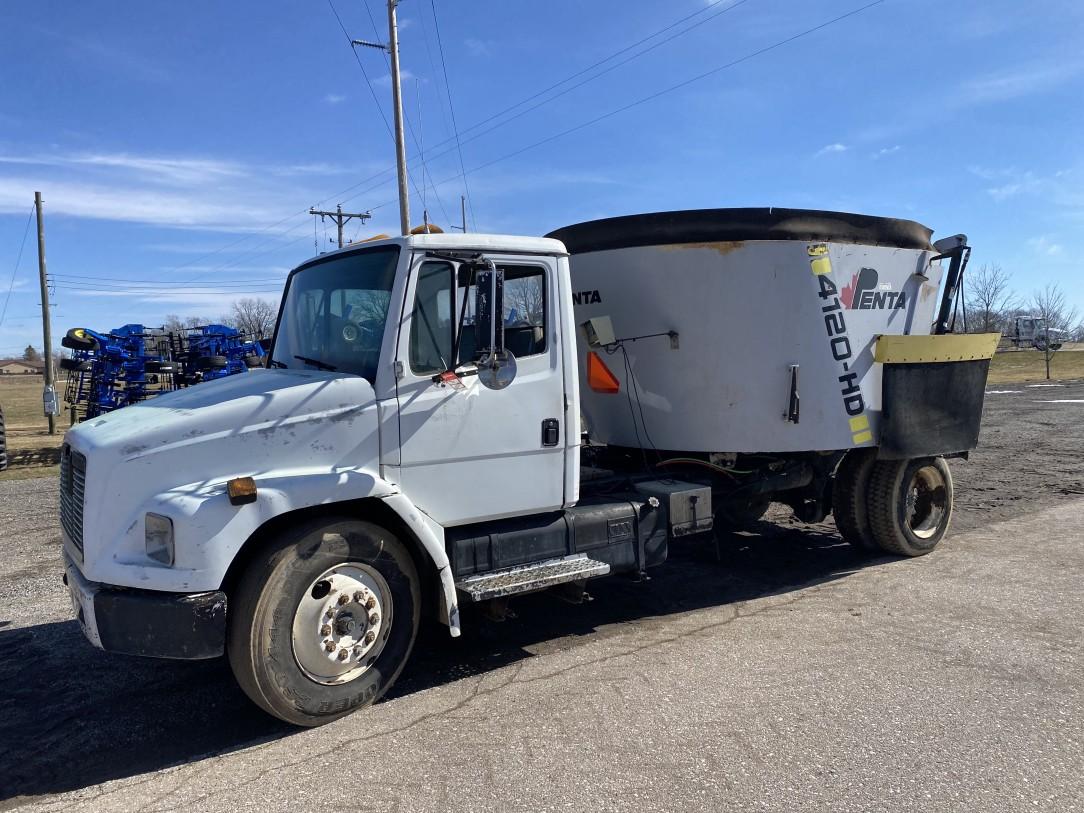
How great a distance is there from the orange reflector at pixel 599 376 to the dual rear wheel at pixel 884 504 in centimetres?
244

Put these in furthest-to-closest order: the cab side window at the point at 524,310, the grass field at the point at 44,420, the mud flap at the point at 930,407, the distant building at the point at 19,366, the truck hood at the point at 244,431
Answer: the distant building at the point at 19,366
the grass field at the point at 44,420
the mud flap at the point at 930,407
the cab side window at the point at 524,310
the truck hood at the point at 244,431

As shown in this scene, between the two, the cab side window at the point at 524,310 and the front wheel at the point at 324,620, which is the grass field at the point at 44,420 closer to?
the front wheel at the point at 324,620

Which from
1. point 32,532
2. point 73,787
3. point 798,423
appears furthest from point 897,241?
point 32,532

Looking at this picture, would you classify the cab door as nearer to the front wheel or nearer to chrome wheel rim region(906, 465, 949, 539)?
the front wheel

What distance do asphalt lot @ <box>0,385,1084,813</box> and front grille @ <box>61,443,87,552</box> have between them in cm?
104

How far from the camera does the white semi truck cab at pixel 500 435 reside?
378cm

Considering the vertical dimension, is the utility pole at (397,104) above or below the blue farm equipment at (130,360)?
above

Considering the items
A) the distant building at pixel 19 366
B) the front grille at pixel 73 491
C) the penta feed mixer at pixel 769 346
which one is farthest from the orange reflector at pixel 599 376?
the distant building at pixel 19 366

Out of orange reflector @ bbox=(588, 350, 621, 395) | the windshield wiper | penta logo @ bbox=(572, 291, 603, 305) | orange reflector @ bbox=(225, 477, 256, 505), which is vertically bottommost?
orange reflector @ bbox=(225, 477, 256, 505)

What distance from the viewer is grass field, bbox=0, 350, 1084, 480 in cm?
1544

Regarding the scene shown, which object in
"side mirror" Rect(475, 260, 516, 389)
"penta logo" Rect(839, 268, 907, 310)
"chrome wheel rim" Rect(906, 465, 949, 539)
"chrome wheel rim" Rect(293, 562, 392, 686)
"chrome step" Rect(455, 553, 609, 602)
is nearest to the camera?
"chrome wheel rim" Rect(293, 562, 392, 686)

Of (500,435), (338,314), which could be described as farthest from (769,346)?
(338,314)

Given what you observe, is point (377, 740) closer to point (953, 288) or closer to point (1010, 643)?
point (1010, 643)

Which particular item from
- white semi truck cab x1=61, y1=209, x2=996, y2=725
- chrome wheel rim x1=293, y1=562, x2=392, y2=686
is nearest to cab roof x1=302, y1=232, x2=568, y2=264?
white semi truck cab x1=61, y1=209, x2=996, y2=725
